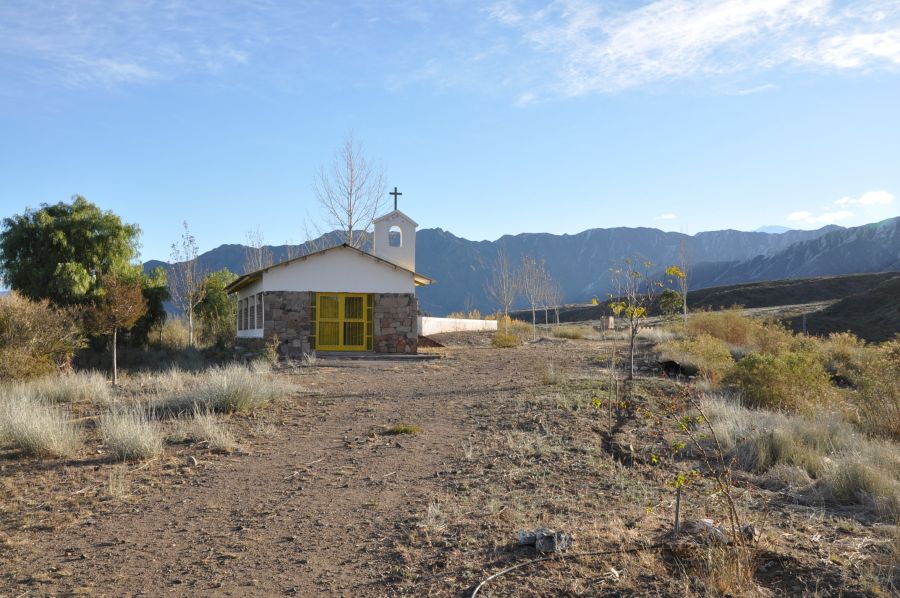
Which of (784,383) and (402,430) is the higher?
(784,383)

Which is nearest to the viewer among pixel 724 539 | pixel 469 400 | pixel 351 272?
pixel 724 539

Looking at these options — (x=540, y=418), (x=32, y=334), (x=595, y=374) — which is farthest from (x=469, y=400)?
(x=32, y=334)

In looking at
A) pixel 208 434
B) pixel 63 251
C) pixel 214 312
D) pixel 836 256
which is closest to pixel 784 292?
pixel 214 312

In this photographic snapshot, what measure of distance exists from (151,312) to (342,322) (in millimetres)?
9089

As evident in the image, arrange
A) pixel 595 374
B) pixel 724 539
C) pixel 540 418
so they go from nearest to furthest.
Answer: pixel 724 539, pixel 540 418, pixel 595 374

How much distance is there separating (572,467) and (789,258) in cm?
13926

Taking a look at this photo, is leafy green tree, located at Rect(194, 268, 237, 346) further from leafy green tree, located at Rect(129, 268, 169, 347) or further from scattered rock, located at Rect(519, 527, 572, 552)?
scattered rock, located at Rect(519, 527, 572, 552)

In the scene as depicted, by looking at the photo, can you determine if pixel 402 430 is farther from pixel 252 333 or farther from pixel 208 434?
pixel 252 333

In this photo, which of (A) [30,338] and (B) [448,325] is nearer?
(A) [30,338]

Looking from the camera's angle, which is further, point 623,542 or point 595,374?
point 595,374

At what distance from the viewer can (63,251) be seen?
2400cm

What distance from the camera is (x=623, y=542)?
5141 millimetres

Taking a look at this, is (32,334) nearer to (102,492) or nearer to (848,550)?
(102,492)

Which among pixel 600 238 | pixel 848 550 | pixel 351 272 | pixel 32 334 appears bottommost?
pixel 848 550
